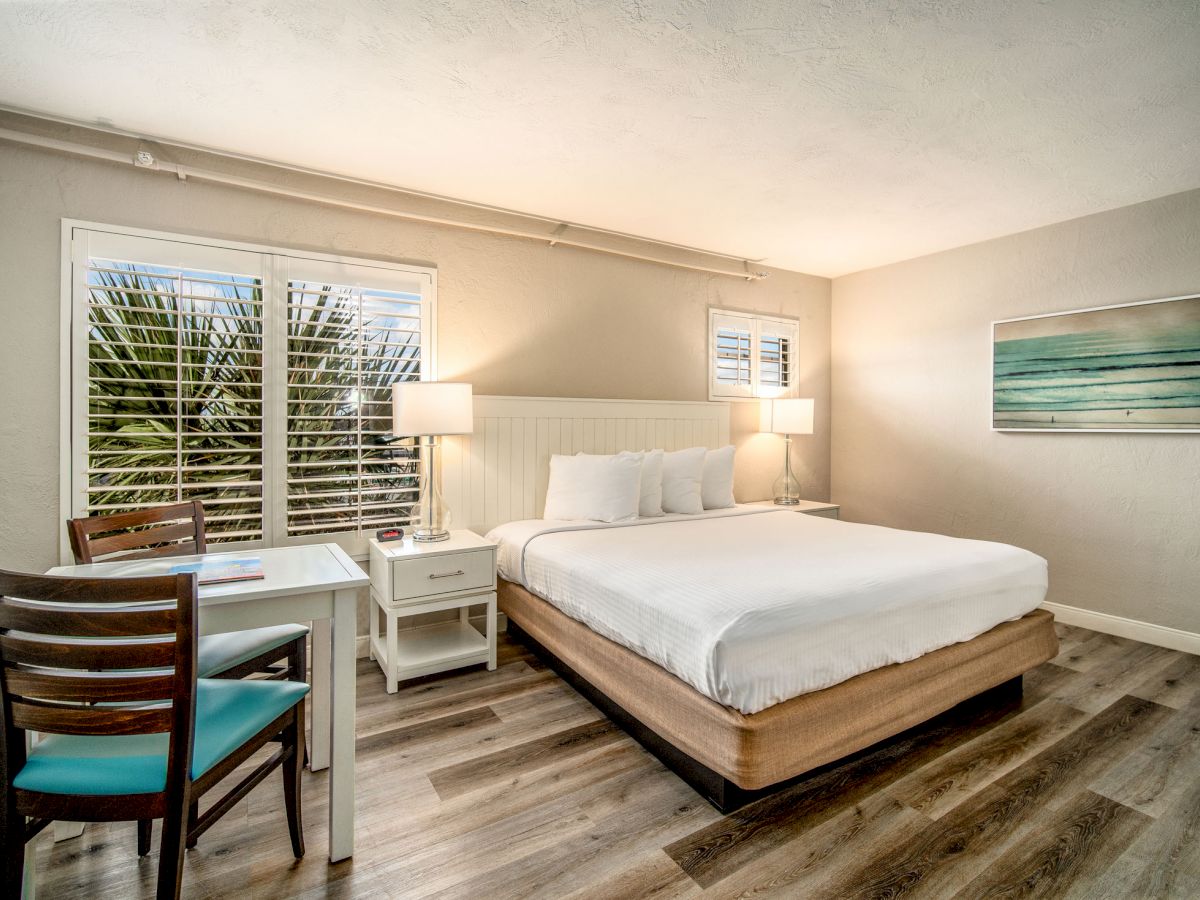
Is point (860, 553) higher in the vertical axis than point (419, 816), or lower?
higher

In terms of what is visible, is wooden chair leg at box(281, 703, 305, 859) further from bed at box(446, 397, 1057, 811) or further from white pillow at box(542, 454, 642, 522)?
white pillow at box(542, 454, 642, 522)

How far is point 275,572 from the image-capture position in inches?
68.6

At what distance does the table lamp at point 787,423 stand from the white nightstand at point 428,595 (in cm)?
250

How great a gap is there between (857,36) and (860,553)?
192 cm

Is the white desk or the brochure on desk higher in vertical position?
the brochure on desk

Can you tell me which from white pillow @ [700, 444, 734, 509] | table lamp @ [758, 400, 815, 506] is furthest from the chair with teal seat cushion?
table lamp @ [758, 400, 815, 506]

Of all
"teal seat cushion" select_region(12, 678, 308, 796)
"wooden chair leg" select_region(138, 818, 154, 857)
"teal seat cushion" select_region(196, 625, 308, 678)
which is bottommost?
→ "wooden chair leg" select_region(138, 818, 154, 857)

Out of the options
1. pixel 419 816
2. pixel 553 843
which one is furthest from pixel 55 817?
pixel 553 843

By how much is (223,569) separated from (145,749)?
54 centimetres

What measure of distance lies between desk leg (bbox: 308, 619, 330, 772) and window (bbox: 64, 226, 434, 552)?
1.17 metres

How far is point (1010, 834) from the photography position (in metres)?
1.76

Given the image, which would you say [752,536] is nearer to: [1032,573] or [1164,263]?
Result: [1032,573]

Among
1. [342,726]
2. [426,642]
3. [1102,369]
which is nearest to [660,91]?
[342,726]

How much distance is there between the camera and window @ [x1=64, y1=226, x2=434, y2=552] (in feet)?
8.36
